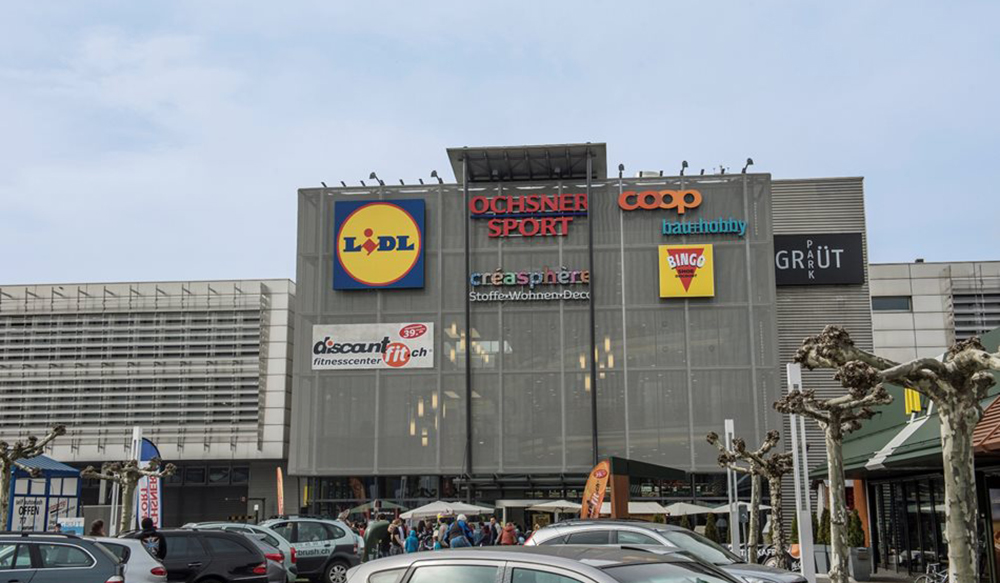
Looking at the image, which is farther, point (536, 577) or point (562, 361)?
point (562, 361)

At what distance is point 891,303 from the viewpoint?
166 ft

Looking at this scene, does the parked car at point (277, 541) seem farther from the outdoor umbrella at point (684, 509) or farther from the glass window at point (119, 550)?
the outdoor umbrella at point (684, 509)

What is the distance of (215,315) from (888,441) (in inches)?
1326

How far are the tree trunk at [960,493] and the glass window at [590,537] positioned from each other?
15.9ft

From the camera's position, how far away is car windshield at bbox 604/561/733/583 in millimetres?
5684

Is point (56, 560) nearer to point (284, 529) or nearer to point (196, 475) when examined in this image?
point (284, 529)

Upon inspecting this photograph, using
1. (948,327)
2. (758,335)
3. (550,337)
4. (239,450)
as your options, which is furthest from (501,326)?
(948,327)

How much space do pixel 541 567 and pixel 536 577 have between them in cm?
6

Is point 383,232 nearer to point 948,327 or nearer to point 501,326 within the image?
point 501,326

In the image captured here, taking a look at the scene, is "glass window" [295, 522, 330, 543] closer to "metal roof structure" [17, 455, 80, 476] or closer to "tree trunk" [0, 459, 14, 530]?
"tree trunk" [0, 459, 14, 530]

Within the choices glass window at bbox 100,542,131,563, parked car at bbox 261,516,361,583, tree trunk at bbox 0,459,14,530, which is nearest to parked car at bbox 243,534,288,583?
glass window at bbox 100,542,131,563

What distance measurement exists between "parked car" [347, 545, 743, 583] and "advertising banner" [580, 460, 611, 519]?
1580 centimetres

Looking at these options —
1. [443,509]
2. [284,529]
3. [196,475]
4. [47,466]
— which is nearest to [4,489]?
[284,529]

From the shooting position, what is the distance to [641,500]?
1534 inches
